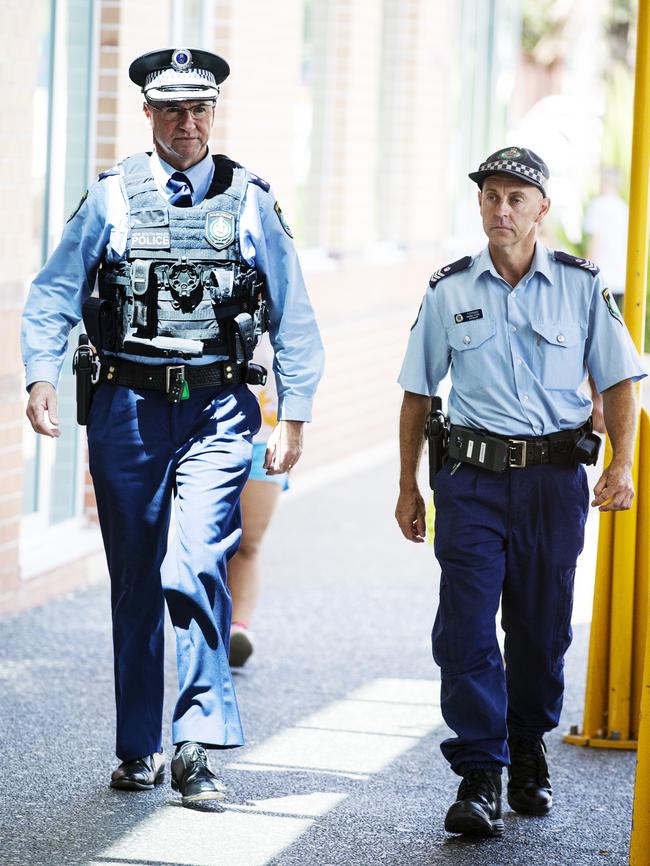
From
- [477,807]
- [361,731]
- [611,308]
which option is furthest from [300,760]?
→ [611,308]

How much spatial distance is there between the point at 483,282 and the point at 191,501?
1.06m

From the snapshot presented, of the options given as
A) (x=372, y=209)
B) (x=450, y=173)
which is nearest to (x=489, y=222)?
(x=372, y=209)

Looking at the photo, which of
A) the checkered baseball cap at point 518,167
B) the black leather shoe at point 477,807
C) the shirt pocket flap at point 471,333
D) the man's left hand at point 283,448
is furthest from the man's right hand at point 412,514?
the checkered baseball cap at point 518,167

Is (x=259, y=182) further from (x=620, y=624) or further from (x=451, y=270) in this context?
(x=620, y=624)

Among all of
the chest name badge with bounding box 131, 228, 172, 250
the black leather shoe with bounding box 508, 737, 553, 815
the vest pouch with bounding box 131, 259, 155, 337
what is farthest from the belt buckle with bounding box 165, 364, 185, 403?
the black leather shoe with bounding box 508, 737, 553, 815

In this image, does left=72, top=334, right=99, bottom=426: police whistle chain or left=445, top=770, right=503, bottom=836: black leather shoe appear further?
left=72, top=334, right=99, bottom=426: police whistle chain

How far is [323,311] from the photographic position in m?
12.1

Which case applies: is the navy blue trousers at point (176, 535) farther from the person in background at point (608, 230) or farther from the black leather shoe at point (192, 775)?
the person in background at point (608, 230)

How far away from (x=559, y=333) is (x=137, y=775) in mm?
1816

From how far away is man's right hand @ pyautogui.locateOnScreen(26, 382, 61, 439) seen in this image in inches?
191

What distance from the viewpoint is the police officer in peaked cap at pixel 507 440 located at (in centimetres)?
481

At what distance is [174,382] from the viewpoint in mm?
4906

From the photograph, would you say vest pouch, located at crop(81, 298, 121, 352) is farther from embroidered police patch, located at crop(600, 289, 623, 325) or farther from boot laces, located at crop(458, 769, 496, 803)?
boot laces, located at crop(458, 769, 496, 803)

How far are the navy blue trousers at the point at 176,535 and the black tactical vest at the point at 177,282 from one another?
157mm
